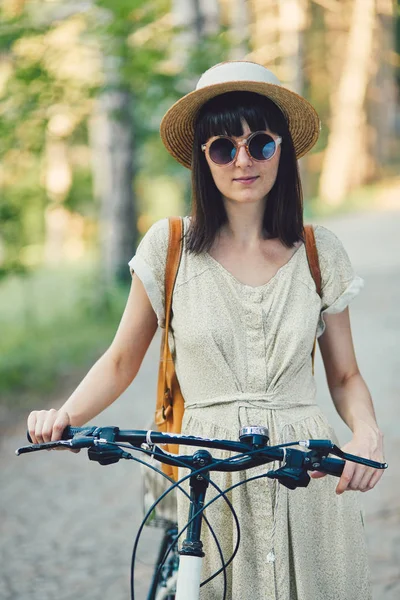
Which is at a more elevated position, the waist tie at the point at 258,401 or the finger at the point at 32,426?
the waist tie at the point at 258,401

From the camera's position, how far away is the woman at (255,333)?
2.46 meters

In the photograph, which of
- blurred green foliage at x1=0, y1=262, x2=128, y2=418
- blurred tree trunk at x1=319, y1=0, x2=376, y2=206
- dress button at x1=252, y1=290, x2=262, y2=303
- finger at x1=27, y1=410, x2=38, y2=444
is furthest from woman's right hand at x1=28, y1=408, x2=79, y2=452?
blurred tree trunk at x1=319, y1=0, x2=376, y2=206

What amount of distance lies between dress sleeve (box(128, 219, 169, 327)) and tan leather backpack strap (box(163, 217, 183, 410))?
0.01 meters

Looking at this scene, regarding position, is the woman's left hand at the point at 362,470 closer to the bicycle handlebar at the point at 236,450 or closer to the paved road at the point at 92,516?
the bicycle handlebar at the point at 236,450

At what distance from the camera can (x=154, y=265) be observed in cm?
259

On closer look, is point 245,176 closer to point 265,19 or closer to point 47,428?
point 47,428

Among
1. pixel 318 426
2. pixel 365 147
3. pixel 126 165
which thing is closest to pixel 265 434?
pixel 318 426

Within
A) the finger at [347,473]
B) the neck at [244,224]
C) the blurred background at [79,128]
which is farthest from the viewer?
the blurred background at [79,128]

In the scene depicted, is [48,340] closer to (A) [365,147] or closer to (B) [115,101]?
(B) [115,101]

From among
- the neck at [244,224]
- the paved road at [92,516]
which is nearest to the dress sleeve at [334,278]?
the neck at [244,224]

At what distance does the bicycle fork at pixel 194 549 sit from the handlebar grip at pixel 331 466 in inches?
9.5

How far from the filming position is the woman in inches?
97.0

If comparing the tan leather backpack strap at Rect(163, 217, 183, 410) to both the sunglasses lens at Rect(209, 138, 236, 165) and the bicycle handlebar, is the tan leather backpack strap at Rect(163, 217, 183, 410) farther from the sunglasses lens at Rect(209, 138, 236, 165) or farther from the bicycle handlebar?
the bicycle handlebar

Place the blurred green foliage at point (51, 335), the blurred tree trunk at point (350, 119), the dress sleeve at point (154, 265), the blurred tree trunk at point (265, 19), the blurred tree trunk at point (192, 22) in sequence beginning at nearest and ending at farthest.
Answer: the dress sleeve at point (154, 265) < the blurred tree trunk at point (192, 22) < the blurred green foliage at point (51, 335) < the blurred tree trunk at point (265, 19) < the blurred tree trunk at point (350, 119)
